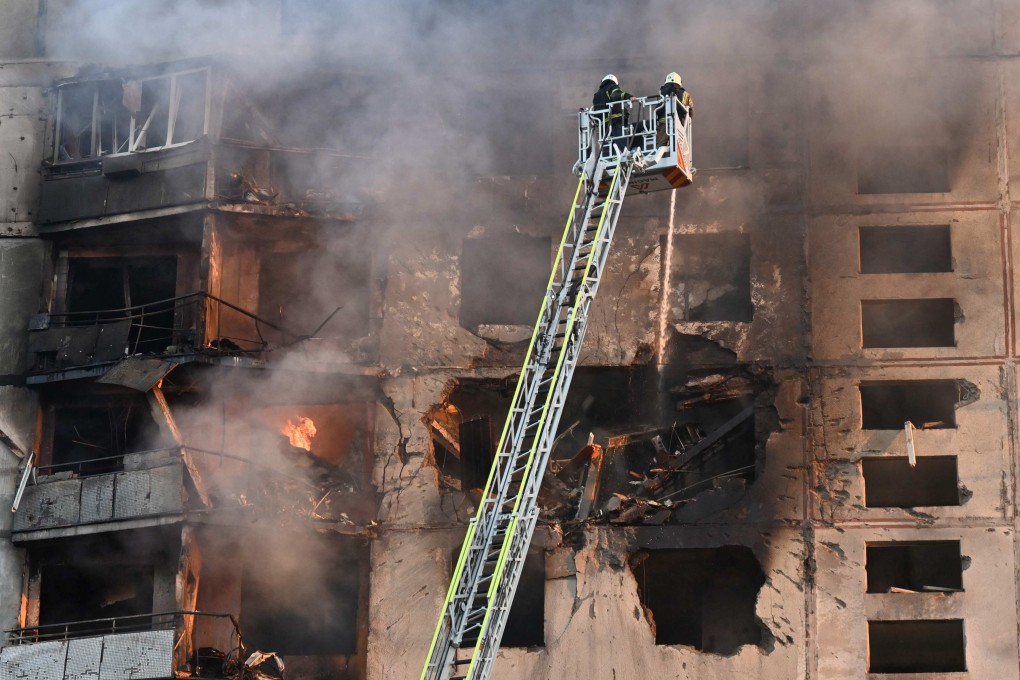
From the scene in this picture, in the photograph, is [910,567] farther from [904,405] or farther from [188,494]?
[188,494]

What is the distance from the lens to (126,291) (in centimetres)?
1789

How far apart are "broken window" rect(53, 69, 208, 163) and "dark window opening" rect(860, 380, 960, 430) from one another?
9910 millimetres

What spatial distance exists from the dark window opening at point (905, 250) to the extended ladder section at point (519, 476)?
538 cm

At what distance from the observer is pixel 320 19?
17891mm

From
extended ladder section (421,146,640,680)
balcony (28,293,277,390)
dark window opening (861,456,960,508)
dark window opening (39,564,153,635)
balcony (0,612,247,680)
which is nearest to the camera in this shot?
extended ladder section (421,146,640,680)

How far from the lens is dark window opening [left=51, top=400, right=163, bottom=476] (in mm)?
17297

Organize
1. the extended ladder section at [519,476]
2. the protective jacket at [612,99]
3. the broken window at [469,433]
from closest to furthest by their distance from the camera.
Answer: the extended ladder section at [519,476] < the protective jacket at [612,99] < the broken window at [469,433]

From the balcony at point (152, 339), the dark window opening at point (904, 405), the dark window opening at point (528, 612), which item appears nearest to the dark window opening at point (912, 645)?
the dark window opening at point (904, 405)

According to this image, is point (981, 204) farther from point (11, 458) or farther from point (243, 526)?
point (11, 458)

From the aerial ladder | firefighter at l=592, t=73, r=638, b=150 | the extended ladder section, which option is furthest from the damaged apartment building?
firefighter at l=592, t=73, r=638, b=150

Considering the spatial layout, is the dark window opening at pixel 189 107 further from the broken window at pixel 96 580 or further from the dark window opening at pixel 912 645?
the dark window opening at pixel 912 645

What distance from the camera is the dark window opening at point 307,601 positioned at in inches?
661

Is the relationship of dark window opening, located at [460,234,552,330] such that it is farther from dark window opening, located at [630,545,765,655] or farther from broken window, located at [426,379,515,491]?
dark window opening, located at [630,545,765,655]

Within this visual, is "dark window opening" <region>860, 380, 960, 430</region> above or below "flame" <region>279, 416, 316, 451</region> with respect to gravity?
above
